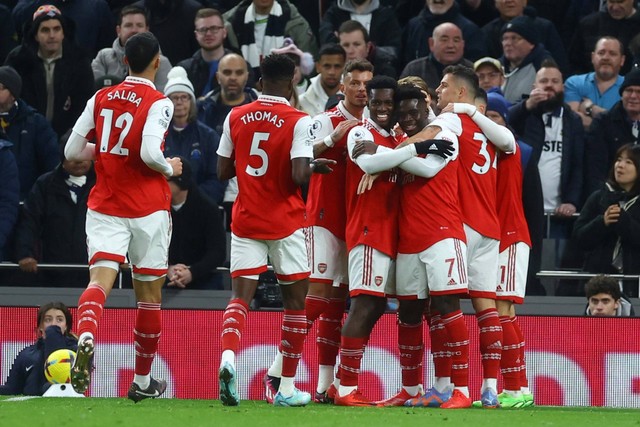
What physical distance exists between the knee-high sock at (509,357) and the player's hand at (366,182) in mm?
1618

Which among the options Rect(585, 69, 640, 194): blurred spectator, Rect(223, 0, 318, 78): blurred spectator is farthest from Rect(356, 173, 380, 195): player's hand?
Rect(223, 0, 318, 78): blurred spectator

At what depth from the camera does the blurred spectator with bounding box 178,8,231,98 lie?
1552 cm

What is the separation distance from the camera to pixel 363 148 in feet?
32.6

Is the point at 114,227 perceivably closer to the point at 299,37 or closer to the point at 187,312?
the point at 187,312

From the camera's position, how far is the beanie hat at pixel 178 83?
14214 millimetres

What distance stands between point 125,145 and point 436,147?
7.18 ft

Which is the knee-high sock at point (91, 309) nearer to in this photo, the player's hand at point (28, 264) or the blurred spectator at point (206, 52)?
the player's hand at point (28, 264)

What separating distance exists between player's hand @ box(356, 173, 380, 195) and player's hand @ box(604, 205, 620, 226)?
3625 millimetres

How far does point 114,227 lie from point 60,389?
2013 millimetres

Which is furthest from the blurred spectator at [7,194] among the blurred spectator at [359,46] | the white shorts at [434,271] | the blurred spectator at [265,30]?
the white shorts at [434,271]

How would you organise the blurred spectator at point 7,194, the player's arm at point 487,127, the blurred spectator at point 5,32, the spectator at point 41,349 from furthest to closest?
the blurred spectator at point 5,32
the blurred spectator at point 7,194
the spectator at point 41,349
the player's arm at point 487,127

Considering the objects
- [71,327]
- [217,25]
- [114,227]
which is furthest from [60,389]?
[217,25]

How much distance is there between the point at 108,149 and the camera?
9625 millimetres

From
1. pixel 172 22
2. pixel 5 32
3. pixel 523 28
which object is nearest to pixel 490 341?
pixel 523 28
